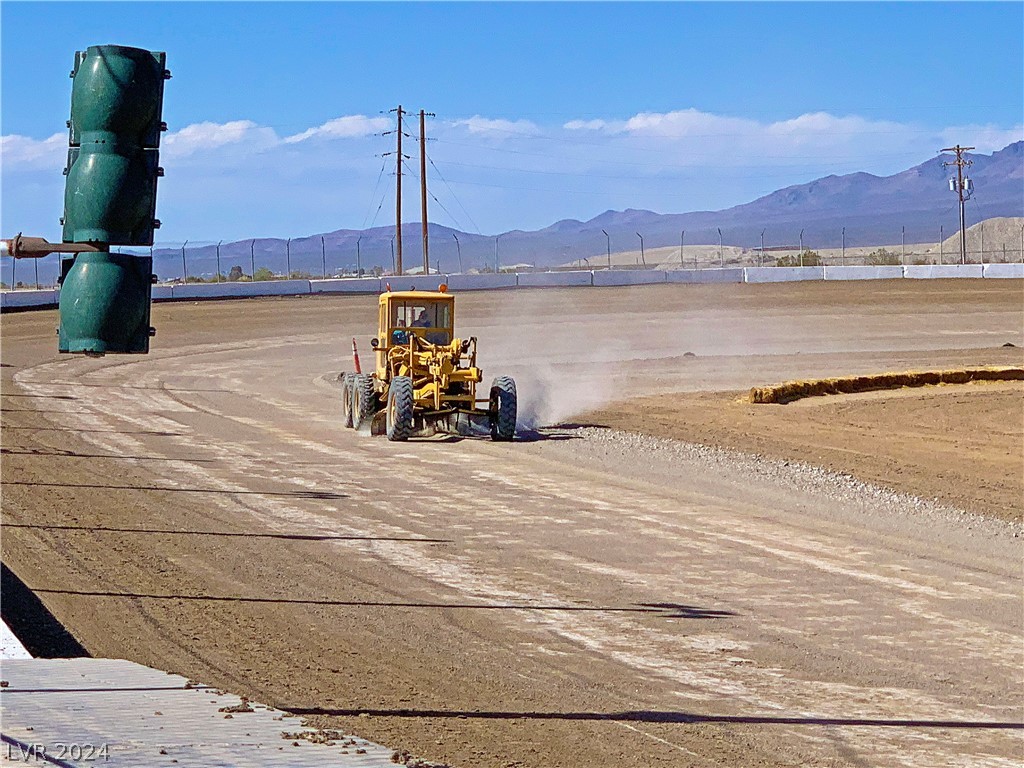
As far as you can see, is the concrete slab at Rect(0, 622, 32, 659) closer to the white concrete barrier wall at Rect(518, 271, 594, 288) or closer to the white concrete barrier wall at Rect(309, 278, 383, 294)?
the white concrete barrier wall at Rect(309, 278, 383, 294)

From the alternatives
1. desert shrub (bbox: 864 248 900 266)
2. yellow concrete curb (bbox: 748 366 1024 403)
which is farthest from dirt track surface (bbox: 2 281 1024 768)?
desert shrub (bbox: 864 248 900 266)

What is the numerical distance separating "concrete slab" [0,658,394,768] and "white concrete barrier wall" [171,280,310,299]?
5204cm

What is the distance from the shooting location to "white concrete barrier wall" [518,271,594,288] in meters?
64.8

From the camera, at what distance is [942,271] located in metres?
67.5

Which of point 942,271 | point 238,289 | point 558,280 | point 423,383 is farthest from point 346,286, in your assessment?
point 423,383

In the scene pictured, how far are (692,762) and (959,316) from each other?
47274mm

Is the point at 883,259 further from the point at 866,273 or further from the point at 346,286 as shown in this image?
the point at 346,286

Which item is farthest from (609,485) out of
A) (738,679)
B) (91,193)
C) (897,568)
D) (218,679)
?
(91,193)

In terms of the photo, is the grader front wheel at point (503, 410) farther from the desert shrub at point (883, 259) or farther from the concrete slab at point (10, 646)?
Answer: the desert shrub at point (883, 259)

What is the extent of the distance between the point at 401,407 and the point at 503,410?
5.13ft

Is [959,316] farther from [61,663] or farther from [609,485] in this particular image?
[61,663]

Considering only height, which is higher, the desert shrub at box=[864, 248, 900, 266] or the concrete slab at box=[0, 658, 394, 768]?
the desert shrub at box=[864, 248, 900, 266]

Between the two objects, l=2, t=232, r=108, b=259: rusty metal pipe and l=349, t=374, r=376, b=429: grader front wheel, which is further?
l=349, t=374, r=376, b=429: grader front wheel

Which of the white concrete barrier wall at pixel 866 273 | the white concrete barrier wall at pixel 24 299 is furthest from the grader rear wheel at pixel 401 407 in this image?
the white concrete barrier wall at pixel 866 273
